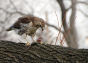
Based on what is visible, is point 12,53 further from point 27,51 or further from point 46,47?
point 46,47

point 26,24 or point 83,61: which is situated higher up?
point 26,24

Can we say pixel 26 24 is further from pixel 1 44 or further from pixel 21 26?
pixel 1 44

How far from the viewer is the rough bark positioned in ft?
10.2

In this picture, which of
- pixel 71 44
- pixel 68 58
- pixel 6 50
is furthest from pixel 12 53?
pixel 71 44

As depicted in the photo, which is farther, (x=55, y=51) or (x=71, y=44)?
(x=71, y=44)

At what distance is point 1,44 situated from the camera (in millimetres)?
3328

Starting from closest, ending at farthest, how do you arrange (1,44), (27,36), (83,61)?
(83,61) → (1,44) → (27,36)

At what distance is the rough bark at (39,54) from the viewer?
3.11 metres

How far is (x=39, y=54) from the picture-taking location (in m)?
3.18

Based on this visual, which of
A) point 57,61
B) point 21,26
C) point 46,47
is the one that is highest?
point 21,26

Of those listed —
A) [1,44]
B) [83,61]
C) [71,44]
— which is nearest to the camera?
[83,61]

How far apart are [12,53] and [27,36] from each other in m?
0.60

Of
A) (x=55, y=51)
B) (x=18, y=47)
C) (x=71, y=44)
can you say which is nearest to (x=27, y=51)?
(x=18, y=47)

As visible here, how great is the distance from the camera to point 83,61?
3098 mm
